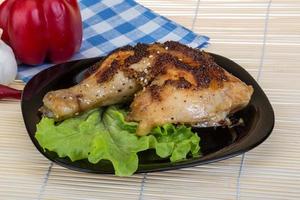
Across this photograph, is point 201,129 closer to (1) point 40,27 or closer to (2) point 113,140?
(2) point 113,140

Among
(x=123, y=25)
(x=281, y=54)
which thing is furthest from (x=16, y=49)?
(x=281, y=54)

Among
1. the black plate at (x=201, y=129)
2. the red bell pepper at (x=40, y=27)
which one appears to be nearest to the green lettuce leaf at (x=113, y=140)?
the black plate at (x=201, y=129)

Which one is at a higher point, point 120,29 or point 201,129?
point 201,129

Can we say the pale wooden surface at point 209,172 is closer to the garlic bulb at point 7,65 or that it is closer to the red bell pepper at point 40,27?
the garlic bulb at point 7,65

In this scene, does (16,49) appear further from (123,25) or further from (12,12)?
→ (123,25)

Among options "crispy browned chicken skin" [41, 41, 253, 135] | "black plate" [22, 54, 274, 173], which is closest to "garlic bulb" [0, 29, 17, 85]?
"black plate" [22, 54, 274, 173]

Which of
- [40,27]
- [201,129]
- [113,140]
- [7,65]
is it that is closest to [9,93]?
[7,65]

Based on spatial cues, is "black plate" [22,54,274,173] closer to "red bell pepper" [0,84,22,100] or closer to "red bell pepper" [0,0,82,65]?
"red bell pepper" [0,84,22,100]
